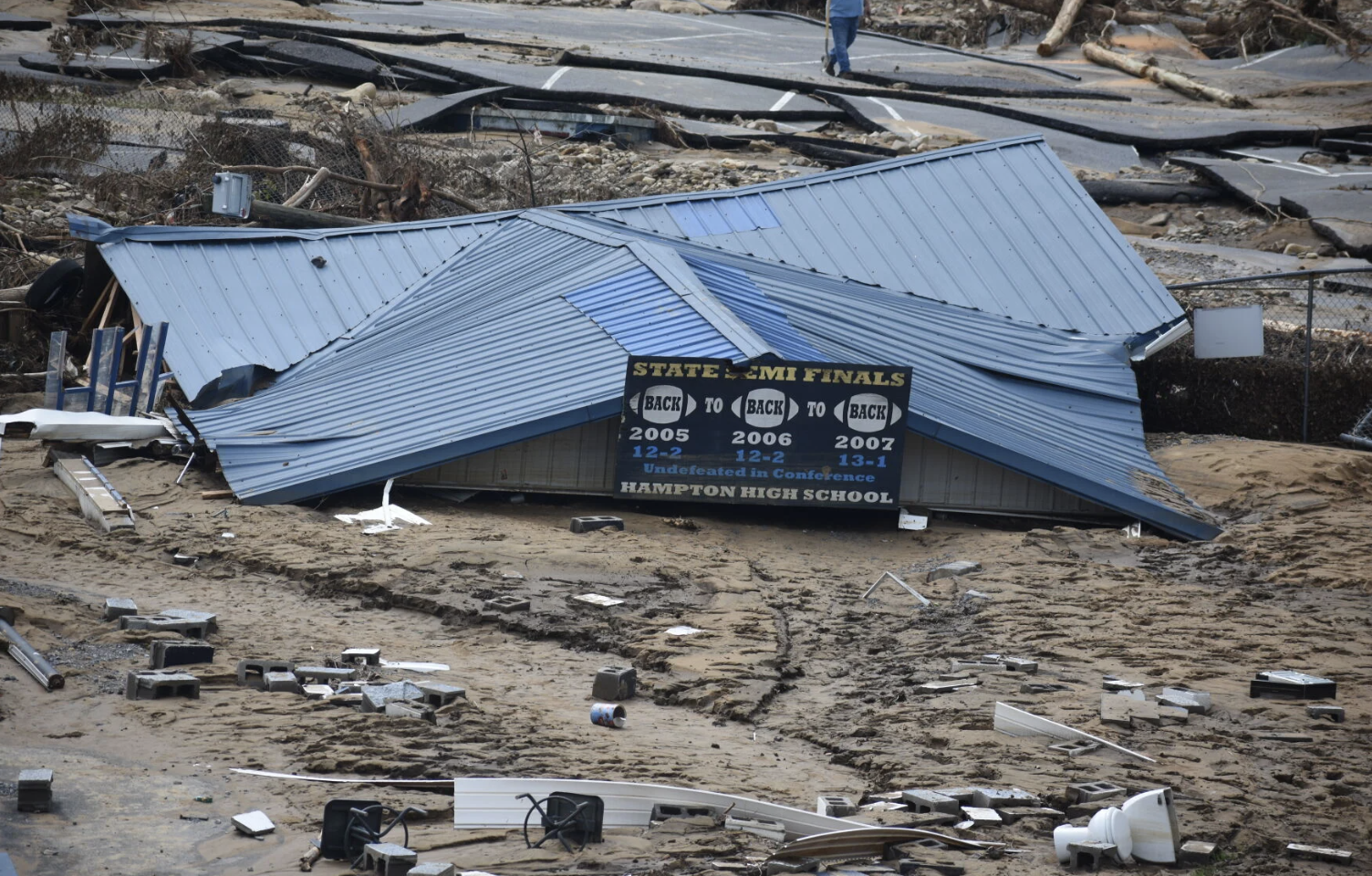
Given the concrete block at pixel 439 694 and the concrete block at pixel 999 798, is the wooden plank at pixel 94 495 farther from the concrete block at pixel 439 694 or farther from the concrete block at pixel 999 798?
the concrete block at pixel 999 798

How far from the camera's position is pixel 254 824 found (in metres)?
6.74

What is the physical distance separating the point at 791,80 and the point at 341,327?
1689 cm

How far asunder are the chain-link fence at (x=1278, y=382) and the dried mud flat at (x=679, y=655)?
291 cm

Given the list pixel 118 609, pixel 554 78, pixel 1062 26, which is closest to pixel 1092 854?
pixel 118 609

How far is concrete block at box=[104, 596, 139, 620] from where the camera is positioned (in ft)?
32.2

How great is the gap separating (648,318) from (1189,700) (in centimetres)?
719

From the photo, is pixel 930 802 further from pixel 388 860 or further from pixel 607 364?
pixel 607 364

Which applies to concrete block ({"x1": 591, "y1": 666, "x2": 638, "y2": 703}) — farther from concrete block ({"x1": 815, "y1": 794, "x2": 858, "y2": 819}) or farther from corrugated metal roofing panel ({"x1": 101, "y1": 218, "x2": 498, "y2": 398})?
corrugated metal roofing panel ({"x1": 101, "y1": 218, "x2": 498, "y2": 398})

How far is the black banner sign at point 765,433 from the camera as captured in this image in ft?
45.0

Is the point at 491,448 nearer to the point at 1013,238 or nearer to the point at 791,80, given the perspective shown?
the point at 1013,238

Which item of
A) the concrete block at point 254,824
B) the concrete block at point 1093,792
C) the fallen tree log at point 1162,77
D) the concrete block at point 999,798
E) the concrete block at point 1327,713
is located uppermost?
the fallen tree log at point 1162,77

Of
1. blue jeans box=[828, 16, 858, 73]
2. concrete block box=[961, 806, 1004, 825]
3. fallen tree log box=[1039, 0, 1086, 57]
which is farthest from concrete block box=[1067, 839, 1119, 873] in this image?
fallen tree log box=[1039, 0, 1086, 57]

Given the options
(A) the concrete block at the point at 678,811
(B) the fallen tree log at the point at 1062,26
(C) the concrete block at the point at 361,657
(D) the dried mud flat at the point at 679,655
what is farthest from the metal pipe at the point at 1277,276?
(B) the fallen tree log at the point at 1062,26

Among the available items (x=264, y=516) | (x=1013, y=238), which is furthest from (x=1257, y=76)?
(x=264, y=516)
